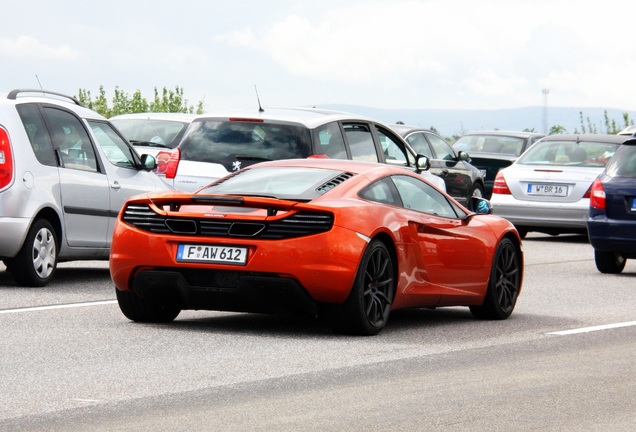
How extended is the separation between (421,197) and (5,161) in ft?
12.7

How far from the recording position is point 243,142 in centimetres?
1509

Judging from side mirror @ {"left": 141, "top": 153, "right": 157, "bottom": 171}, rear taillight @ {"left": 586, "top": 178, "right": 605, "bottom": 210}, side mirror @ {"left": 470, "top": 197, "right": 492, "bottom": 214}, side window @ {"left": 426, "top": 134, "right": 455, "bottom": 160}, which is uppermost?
side mirror @ {"left": 141, "top": 153, "right": 157, "bottom": 171}

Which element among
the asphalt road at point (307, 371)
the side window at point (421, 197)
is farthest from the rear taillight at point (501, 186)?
the side window at point (421, 197)

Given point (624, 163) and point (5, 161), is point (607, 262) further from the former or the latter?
point (5, 161)

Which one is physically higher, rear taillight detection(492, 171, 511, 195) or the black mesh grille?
the black mesh grille

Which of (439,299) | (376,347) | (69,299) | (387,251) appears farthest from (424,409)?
(69,299)

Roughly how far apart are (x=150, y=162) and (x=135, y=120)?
6.63m

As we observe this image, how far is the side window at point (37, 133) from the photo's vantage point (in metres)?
13.9

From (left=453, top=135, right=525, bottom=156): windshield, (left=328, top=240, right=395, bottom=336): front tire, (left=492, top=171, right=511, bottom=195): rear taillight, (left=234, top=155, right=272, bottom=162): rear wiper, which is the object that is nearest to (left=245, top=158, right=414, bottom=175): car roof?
(left=328, top=240, right=395, bottom=336): front tire

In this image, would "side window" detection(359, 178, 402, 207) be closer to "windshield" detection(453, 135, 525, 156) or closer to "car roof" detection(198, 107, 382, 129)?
"car roof" detection(198, 107, 382, 129)

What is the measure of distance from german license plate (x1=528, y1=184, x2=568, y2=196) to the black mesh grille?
1276cm

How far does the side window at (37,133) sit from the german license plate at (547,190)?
10226 mm

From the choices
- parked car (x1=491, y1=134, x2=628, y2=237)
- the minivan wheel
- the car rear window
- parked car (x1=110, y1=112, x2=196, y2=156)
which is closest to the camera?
the minivan wheel

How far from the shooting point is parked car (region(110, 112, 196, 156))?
69.2 ft
